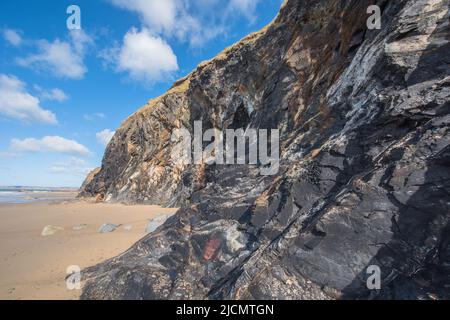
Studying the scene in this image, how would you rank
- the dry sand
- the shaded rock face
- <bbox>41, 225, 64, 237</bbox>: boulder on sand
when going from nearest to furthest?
the shaded rock face → the dry sand → <bbox>41, 225, 64, 237</bbox>: boulder on sand

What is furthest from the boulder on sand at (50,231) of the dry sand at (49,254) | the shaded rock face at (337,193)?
the shaded rock face at (337,193)

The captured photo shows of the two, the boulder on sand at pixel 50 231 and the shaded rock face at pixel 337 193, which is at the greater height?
the shaded rock face at pixel 337 193

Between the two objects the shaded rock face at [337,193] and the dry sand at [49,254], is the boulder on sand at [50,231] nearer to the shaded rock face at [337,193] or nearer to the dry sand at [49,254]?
the dry sand at [49,254]

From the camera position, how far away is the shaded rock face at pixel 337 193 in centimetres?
336

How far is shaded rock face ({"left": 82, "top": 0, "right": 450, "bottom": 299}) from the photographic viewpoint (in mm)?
3357

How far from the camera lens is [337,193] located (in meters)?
4.51

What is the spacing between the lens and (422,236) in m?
3.20

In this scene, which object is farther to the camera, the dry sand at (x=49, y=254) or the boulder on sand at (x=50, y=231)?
the boulder on sand at (x=50, y=231)

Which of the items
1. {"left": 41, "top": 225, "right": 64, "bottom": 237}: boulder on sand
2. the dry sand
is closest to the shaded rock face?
the dry sand

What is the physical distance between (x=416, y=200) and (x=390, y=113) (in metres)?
1.86

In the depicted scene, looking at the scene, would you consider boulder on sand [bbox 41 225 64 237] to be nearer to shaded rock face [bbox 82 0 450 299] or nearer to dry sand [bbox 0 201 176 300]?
dry sand [bbox 0 201 176 300]

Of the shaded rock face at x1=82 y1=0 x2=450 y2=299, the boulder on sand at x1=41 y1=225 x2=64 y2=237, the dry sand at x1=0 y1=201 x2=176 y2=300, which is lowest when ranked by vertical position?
the dry sand at x1=0 y1=201 x2=176 y2=300

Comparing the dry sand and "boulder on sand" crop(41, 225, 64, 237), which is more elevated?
"boulder on sand" crop(41, 225, 64, 237)

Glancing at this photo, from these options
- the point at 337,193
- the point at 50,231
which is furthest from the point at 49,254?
the point at 337,193
